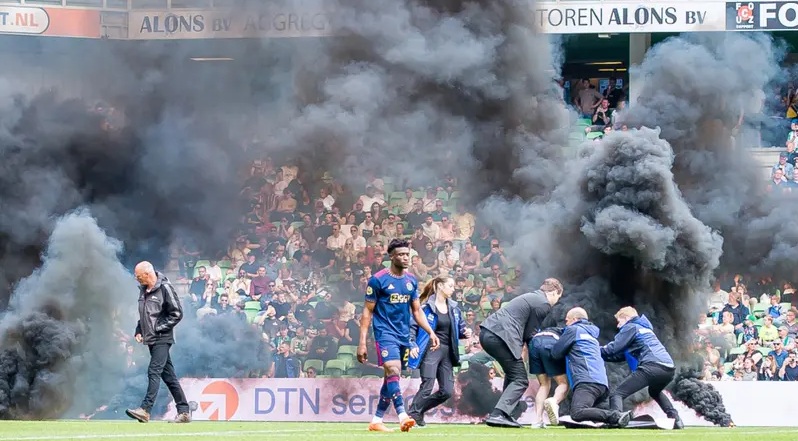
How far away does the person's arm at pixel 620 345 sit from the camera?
49.3ft

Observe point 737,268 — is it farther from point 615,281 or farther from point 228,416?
point 228,416

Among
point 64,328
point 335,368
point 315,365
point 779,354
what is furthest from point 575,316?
point 64,328

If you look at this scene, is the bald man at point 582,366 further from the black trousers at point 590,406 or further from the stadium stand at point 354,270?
the stadium stand at point 354,270

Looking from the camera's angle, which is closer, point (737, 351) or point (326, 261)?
point (737, 351)

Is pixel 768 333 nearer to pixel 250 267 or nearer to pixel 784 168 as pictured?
pixel 784 168

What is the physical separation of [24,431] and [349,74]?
11229 millimetres

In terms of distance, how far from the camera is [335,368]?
66.6 ft

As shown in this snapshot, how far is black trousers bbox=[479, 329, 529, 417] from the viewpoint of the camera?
1472 centimetres

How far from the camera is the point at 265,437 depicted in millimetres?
11992

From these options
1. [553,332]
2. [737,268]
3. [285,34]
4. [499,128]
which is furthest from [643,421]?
[285,34]

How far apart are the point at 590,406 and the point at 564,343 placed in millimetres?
727

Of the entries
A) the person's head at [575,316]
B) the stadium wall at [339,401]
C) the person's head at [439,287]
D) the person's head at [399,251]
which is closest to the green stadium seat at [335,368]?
the stadium wall at [339,401]

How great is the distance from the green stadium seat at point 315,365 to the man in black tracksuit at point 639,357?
6.24 metres

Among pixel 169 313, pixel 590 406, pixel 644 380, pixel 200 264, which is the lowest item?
pixel 590 406
